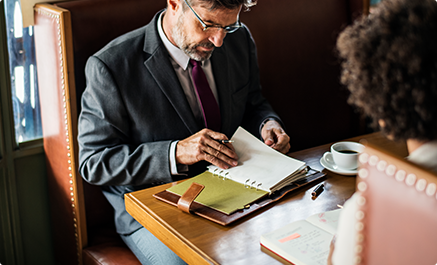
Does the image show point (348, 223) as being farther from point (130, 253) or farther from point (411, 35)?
point (130, 253)

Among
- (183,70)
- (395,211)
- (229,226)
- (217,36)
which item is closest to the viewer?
(395,211)

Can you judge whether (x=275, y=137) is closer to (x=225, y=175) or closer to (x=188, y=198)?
(x=225, y=175)

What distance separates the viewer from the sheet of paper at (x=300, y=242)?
87 centimetres

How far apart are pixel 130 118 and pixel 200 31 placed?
0.42m

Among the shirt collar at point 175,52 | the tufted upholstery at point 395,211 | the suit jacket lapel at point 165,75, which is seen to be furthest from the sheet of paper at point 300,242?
the shirt collar at point 175,52

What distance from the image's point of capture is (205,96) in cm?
164

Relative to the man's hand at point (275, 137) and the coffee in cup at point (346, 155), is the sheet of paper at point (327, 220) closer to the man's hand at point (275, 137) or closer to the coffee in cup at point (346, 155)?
the coffee in cup at point (346, 155)

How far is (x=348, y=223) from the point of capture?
656mm

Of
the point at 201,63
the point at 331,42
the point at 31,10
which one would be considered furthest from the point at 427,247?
the point at 331,42

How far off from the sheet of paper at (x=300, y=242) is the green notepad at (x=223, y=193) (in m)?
0.17

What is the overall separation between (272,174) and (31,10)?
1.21 metres

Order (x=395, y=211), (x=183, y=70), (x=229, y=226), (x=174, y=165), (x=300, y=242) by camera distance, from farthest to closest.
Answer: (x=183, y=70), (x=174, y=165), (x=229, y=226), (x=300, y=242), (x=395, y=211)

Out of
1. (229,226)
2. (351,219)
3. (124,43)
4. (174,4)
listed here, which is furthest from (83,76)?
(351,219)

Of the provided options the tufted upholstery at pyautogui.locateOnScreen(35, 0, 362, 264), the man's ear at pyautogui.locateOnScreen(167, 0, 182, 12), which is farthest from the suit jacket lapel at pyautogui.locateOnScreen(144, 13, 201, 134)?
the tufted upholstery at pyautogui.locateOnScreen(35, 0, 362, 264)
